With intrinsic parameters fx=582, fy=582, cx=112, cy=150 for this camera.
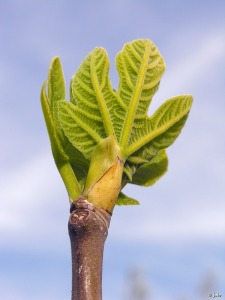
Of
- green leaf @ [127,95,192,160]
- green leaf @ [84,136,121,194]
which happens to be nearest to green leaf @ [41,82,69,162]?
green leaf @ [84,136,121,194]

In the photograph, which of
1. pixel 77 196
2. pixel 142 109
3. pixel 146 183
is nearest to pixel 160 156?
pixel 146 183

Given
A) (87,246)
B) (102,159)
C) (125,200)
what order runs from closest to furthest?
(87,246), (102,159), (125,200)

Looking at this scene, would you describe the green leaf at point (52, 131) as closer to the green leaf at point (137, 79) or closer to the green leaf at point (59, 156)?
the green leaf at point (59, 156)

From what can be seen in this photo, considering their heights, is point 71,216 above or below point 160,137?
below

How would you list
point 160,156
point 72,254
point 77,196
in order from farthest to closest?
point 160,156
point 77,196
point 72,254

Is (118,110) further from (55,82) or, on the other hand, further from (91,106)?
(55,82)

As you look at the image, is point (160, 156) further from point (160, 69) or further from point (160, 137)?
point (160, 69)

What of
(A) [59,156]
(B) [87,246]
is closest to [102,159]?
(A) [59,156]

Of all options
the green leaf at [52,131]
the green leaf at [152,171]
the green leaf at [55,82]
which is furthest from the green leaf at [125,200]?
the green leaf at [55,82]
